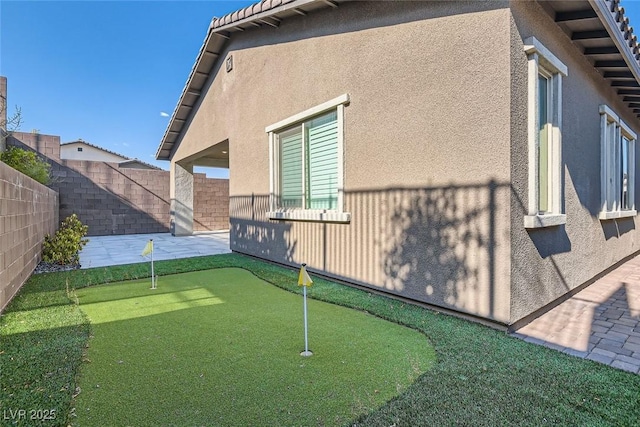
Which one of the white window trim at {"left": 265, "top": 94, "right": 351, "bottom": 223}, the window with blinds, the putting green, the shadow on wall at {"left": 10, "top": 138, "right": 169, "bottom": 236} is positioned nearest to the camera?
the putting green

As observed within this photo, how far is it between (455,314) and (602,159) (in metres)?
4.92

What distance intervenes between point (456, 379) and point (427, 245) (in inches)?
77.0

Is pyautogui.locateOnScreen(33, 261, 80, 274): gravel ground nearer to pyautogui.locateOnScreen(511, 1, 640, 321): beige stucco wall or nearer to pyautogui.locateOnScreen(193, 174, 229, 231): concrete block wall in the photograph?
pyautogui.locateOnScreen(511, 1, 640, 321): beige stucco wall

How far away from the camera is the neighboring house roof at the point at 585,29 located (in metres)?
4.26

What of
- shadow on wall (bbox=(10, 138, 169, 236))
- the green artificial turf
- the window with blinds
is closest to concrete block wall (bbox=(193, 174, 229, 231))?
shadow on wall (bbox=(10, 138, 169, 236))

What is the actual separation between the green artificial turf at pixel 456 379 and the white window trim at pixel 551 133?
159cm

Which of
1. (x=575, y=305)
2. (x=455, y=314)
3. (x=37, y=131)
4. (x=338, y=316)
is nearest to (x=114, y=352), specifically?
(x=338, y=316)

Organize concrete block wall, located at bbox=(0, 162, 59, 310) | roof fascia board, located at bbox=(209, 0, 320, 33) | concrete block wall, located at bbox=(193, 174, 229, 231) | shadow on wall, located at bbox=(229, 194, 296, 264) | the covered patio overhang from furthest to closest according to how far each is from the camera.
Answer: concrete block wall, located at bbox=(193, 174, 229, 231)
the covered patio overhang
shadow on wall, located at bbox=(229, 194, 296, 264)
roof fascia board, located at bbox=(209, 0, 320, 33)
concrete block wall, located at bbox=(0, 162, 59, 310)

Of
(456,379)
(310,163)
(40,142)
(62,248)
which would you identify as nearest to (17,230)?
(62,248)

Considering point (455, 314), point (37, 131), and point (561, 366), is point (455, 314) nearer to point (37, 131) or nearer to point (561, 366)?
point (561, 366)

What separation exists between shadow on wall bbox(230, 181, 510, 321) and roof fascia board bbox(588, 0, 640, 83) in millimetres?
2595

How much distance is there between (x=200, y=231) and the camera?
1764cm

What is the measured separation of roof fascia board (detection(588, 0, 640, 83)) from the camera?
393 cm

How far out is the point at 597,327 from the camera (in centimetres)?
385
